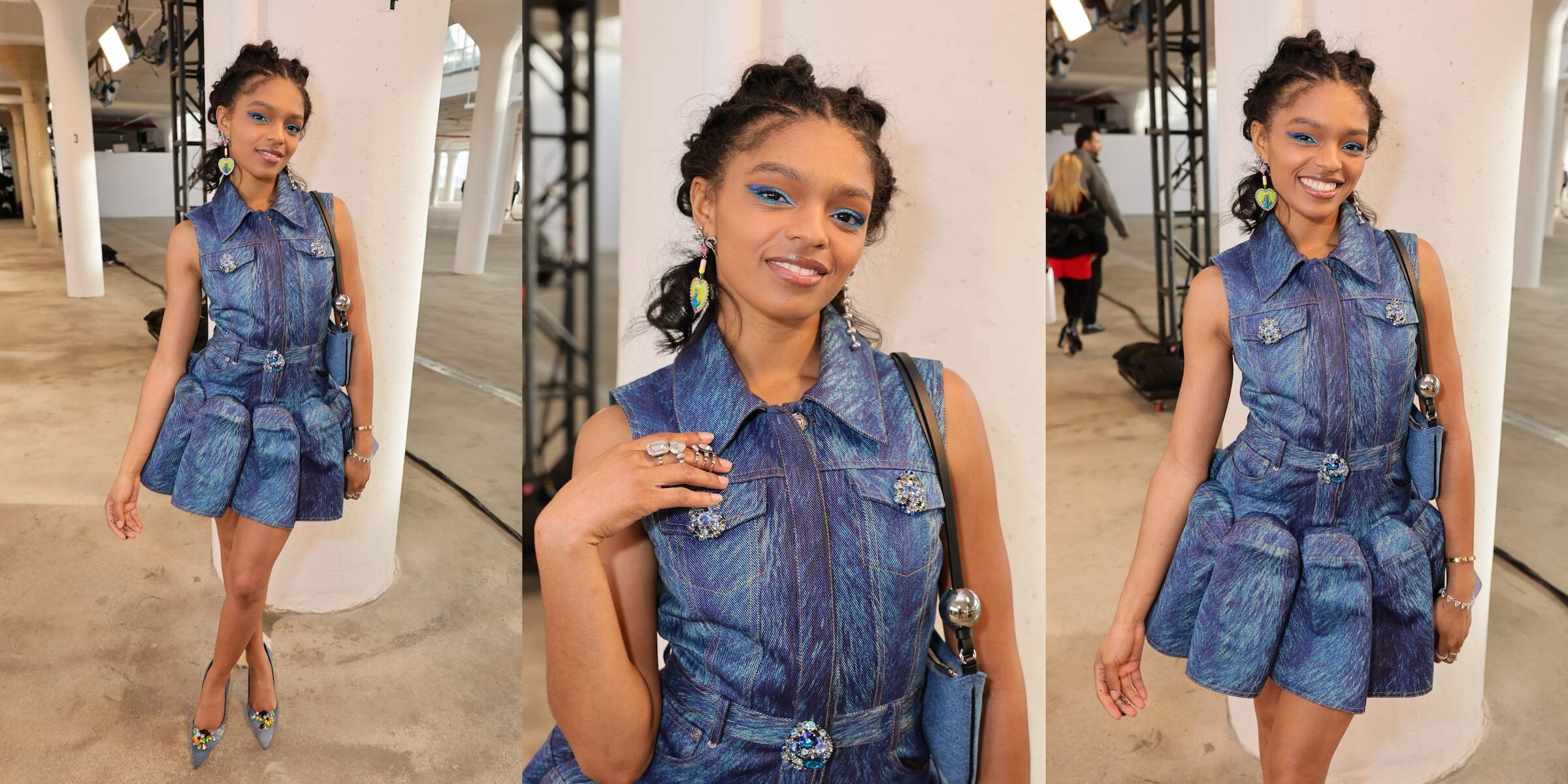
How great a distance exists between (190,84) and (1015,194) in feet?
6.64

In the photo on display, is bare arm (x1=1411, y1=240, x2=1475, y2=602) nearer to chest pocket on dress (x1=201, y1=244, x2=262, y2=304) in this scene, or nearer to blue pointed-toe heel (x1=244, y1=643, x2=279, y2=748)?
chest pocket on dress (x1=201, y1=244, x2=262, y2=304)

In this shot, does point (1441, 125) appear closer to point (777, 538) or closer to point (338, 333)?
point (777, 538)

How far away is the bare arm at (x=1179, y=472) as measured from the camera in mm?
2104

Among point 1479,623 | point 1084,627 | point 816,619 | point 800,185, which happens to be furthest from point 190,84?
point 1479,623

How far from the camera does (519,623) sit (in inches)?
105

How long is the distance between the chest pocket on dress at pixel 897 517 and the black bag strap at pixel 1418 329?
1171 mm

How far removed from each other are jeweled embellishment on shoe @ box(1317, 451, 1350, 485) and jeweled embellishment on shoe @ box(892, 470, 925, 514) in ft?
3.28

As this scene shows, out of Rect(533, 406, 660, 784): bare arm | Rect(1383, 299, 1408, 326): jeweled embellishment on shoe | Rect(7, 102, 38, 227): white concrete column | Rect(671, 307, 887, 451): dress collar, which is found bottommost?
Rect(533, 406, 660, 784): bare arm

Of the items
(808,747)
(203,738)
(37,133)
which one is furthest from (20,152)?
(808,747)

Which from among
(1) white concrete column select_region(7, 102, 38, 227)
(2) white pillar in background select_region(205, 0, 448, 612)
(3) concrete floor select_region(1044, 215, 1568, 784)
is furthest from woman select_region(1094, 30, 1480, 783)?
(1) white concrete column select_region(7, 102, 38, 227)

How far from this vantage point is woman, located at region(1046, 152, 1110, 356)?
264 inches

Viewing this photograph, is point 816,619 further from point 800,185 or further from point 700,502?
point 800,185

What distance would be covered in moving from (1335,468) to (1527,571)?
1.19m

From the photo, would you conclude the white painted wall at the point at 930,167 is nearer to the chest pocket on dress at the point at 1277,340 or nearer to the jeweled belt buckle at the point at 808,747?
the chest pocket on dress at the point at 1277,340
